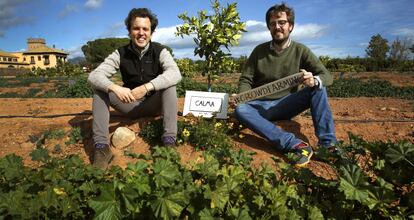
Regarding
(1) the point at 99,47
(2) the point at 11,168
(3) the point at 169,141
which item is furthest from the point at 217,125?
(1) the point at 99,47

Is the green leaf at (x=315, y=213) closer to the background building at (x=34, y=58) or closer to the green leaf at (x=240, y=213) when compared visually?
the green leaf at (x=240, y=213)

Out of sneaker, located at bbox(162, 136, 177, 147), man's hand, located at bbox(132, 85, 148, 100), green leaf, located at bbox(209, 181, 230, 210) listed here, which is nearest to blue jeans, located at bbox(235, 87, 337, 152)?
sneaker, located at bbox(162, 136, 177, 147)

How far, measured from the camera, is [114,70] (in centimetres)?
354

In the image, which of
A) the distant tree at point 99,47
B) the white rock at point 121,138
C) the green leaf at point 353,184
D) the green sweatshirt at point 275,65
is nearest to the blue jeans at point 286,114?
the green sweatshirt at point 275,65

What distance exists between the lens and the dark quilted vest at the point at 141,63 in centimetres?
354

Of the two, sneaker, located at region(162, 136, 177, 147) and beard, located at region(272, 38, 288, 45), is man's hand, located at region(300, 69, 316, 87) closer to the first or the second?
beard, located at region(272, 38, 288, 45)

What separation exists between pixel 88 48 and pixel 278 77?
49149 mm

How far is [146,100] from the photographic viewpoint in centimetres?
360

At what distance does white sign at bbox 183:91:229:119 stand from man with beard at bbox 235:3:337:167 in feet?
1.10

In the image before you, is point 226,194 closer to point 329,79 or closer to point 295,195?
point 295,195

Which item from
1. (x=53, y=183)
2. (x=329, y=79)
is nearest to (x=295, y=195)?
(x=53, y=183)

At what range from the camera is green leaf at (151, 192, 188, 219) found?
1307 mm

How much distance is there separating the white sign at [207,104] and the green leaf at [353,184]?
2351 mm

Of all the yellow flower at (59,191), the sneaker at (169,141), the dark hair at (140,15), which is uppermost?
the dark hair at (140,15)
